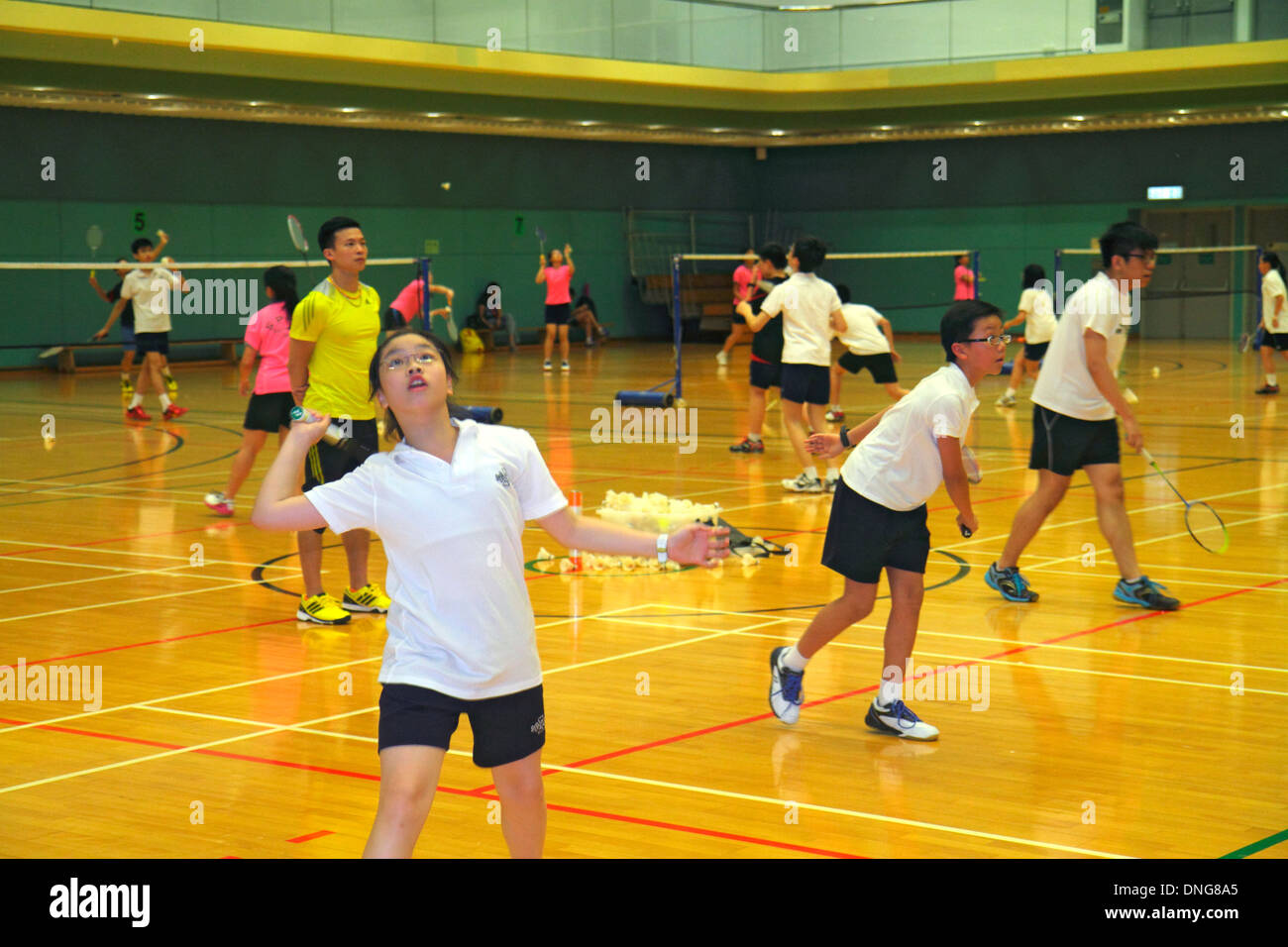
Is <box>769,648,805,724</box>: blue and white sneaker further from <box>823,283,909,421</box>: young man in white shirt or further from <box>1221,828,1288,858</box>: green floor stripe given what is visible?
<box>823,283,909,421</box>: young man in white shirt

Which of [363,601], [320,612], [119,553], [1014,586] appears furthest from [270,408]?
[1014,586]

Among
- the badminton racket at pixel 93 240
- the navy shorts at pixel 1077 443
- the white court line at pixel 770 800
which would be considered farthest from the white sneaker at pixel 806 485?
the badminton racket at pixel 93 240

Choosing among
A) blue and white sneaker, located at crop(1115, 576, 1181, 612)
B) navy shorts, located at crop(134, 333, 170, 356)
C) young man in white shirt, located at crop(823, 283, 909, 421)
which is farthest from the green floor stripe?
navy shorts, located at crop(134, 333, 170, 356)

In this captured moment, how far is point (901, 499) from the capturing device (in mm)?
5977

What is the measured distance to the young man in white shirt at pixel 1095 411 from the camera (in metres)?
7.83

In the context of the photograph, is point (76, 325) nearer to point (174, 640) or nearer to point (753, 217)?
point (753, 217)

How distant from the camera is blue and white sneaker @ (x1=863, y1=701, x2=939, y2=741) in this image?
5969 mm

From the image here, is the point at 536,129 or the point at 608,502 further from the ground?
the point at 536,129

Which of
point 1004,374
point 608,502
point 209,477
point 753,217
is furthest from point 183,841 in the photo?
point 753,217

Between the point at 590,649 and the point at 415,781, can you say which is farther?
the point at 590,649

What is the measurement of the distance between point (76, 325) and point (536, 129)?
10.3 metres

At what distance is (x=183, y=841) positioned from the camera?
16.0 ft

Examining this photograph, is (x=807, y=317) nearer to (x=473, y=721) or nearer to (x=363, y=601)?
(x=363, y=601)

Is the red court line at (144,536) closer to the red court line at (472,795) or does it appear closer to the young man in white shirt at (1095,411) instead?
the red court line at (472,795)
